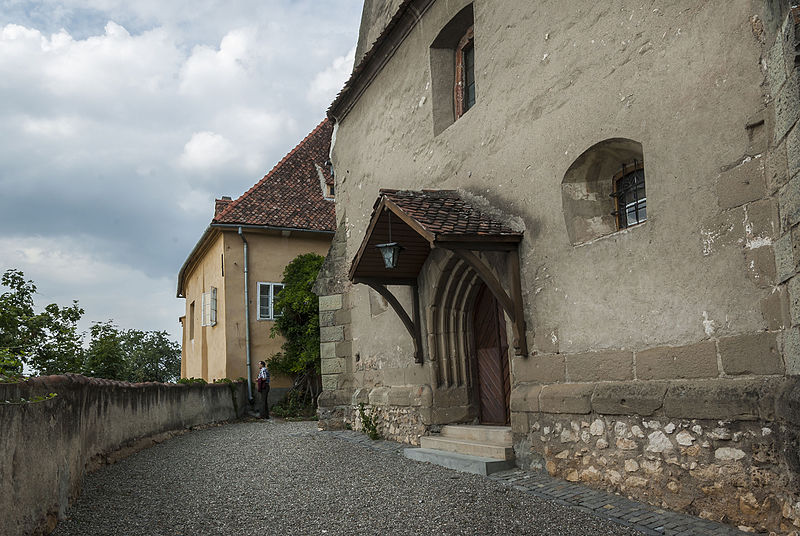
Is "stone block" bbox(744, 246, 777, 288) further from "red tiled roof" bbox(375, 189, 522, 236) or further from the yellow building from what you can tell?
the yellow building

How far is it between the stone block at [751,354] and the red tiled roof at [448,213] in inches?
103

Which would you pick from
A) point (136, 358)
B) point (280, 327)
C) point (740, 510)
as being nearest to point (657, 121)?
point (740, 510)

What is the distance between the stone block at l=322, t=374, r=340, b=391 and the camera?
37.4 ft

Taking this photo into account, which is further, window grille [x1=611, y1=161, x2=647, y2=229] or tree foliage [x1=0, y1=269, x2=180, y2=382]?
tree foliage [x1=0, y1=269, x2=180, y2=382]

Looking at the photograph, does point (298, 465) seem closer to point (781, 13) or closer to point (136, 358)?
point (781, 13)

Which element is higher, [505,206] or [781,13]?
[781,13]

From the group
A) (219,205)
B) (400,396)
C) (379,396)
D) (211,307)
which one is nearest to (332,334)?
(379,396)

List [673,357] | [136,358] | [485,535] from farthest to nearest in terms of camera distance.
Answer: [136,358] → [673,357] → [485,535]

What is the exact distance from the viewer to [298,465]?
24.7ft

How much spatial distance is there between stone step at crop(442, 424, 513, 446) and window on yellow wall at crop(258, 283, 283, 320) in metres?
10.0

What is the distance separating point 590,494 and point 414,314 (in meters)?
4.03

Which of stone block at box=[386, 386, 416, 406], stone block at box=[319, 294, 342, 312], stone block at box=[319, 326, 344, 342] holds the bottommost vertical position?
stone block at box=[386, 386, 416, 406]

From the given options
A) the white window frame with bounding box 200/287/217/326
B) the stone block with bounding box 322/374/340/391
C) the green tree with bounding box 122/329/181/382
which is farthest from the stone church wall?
the green tree with bounding box 122/329/181/382

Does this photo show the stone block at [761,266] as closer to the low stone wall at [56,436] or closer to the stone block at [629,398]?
the stone block at [629,398]
